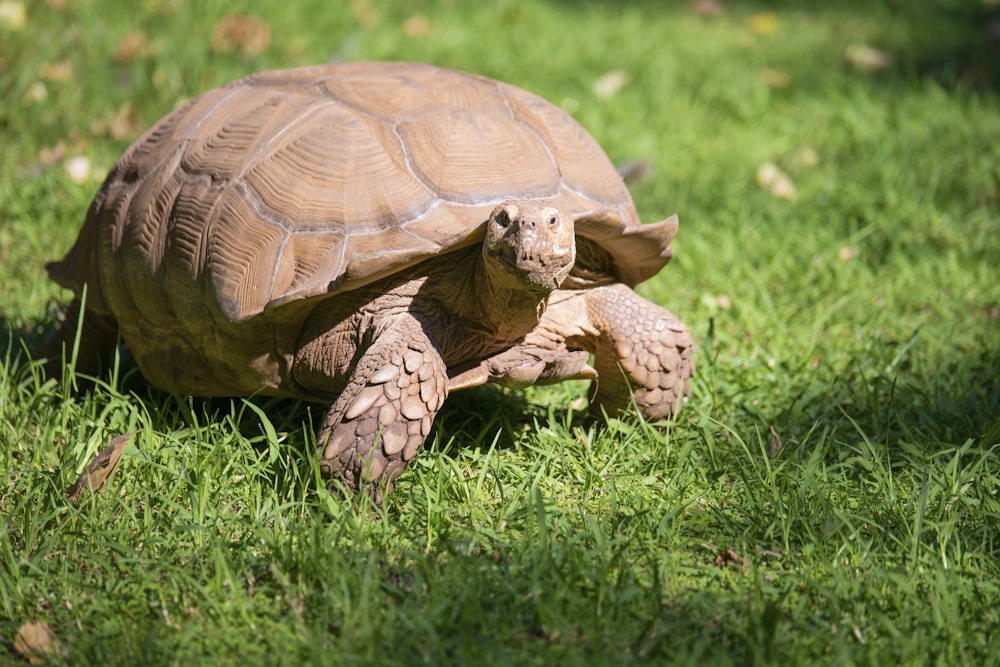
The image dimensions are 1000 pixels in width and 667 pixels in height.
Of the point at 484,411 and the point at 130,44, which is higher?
the point at 130,44

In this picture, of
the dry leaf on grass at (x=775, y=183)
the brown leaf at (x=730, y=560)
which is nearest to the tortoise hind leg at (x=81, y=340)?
the brown leaf at (x=730, y=560)

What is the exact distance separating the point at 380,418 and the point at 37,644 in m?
0.91

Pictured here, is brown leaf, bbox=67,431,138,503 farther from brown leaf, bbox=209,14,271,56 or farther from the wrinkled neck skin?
brown leaf, bbox=209,14,271,56

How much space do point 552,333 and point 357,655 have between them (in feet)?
4.07

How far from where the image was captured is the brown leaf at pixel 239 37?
5.64 metres

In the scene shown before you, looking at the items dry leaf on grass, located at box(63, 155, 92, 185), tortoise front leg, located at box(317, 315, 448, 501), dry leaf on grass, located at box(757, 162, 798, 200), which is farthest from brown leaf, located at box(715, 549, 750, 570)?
dry leaf on grass, located at box(63, 155, 92, 185)

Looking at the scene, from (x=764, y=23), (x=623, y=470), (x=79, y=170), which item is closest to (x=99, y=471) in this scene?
(x=623, y=470)

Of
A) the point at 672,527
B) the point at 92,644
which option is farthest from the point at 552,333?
the point at 92,644

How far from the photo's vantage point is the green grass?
2152 millimetres

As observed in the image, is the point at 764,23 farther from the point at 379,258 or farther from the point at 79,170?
the point at 379,258

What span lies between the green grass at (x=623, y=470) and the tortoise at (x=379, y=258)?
180 mm

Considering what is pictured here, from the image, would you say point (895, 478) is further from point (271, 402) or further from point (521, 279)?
point (271, 402)

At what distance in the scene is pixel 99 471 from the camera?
2645mm

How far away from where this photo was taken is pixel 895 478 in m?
2.81
